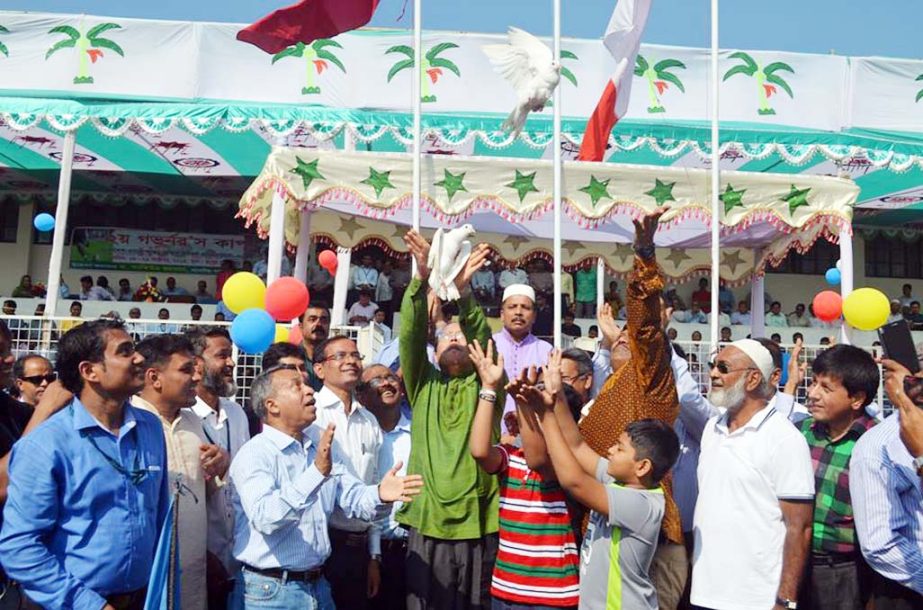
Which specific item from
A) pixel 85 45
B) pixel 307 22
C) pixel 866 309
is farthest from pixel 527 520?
pixel 85 45

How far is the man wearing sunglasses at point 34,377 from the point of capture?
5000mm

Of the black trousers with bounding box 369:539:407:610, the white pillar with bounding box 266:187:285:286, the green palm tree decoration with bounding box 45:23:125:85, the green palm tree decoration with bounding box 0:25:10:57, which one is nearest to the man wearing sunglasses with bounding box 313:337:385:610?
the black trousers with bounding box 369:539:407:610

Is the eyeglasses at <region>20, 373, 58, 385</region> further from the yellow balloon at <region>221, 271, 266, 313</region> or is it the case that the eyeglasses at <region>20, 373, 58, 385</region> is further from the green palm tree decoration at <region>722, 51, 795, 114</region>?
the green palm tree decoration at <region>722, 51, 795, 114</region>

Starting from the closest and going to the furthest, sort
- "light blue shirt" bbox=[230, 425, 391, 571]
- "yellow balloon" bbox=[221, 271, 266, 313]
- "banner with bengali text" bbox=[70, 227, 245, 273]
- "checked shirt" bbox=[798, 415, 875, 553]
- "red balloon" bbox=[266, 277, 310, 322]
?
"light blue shirt" bbox=[230, 425, 391, 571] < "checked shirt" bbox=[798, 415, 875, 553] < "red balloon" bbox=[266, 277, 310, 322] < "yellow balloon" bbox=[221, 271, 266, 313] < "banner with bengali text" bbox=[70, 227, 245, 273]

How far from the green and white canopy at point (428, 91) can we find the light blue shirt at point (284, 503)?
6261 millimetres

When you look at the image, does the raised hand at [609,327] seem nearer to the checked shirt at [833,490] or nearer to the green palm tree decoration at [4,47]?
the checked shirt at [833,490]

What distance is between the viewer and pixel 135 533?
10.7 ft

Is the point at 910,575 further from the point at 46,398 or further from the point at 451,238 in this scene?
the point at 46,398

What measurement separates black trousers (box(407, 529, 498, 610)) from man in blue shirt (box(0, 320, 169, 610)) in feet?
3.84

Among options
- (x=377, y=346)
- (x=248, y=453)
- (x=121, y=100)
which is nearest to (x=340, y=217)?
(x=377, y=346)

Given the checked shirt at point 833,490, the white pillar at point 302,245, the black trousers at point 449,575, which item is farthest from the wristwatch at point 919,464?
the white pillar at point 302,245

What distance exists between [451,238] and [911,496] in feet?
7.47

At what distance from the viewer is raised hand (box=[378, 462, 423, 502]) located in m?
3.76

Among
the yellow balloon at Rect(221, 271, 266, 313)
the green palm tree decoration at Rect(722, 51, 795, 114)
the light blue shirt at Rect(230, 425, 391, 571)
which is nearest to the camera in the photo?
the light blue shirt at Rect(230, 425, 391, 571)
